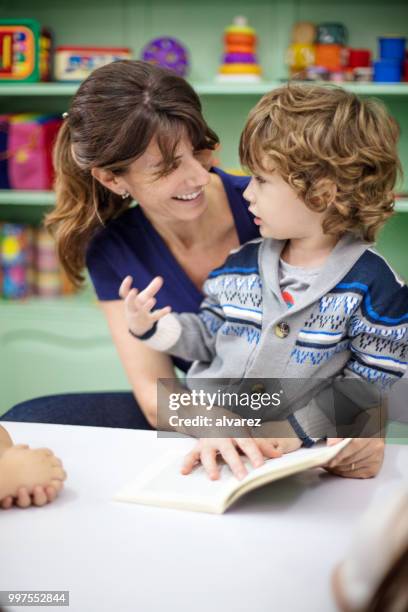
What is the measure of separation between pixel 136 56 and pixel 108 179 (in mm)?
1762

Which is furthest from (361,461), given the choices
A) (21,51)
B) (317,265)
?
(21,51)

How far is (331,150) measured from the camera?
1235 mm

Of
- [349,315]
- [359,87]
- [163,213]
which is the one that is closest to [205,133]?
[163,213]

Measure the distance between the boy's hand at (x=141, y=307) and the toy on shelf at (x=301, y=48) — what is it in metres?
1.75

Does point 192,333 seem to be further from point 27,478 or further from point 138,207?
point 27,478

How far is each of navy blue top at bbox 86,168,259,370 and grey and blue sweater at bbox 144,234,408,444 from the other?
0.89 ft

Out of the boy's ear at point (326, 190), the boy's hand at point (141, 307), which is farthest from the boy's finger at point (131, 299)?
the boy's ear at point (326, 190)

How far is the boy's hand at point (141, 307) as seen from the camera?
122 centimetres

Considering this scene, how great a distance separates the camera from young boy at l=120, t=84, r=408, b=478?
1234mm

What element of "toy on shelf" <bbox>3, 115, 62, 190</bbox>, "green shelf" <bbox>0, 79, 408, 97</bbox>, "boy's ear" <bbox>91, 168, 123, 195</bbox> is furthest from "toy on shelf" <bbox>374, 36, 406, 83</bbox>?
"boy's ear" <bbox>91, 168, 123, 195</bbox>

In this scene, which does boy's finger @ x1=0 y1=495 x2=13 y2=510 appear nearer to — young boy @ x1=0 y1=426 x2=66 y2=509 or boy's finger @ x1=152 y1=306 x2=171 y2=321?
young boy @ x1=0 y1=426 x2=66 y2=509

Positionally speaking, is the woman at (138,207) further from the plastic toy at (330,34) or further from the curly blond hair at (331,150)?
the plastic toy at (330,34)

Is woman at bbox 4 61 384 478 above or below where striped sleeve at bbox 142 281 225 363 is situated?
above

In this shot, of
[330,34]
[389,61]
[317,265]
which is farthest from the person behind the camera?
[330,34]
